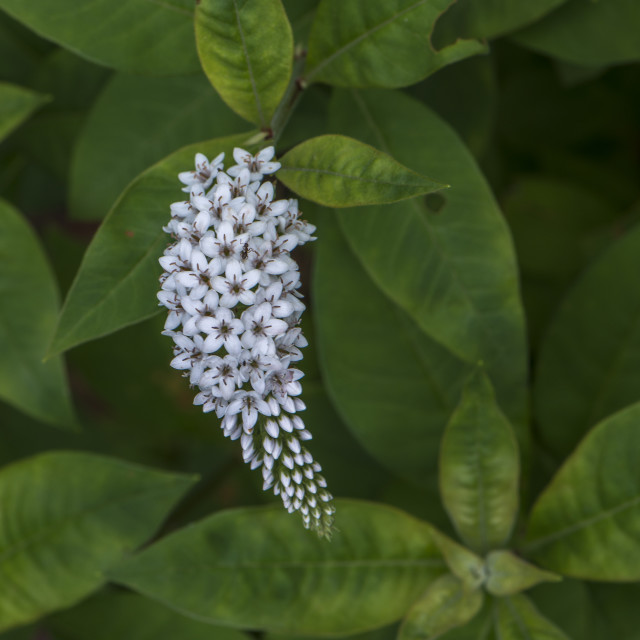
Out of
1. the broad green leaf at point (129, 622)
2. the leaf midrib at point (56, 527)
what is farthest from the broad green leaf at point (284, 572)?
the broad green leaf at point (129, 622)

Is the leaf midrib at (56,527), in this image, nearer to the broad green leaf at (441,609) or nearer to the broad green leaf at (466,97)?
the broad green leaf at (441,609)

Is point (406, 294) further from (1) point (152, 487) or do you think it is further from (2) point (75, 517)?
(2) point (75, 517)

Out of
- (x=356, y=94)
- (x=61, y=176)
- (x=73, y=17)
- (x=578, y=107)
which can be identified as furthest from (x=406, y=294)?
(x=578, y=107)

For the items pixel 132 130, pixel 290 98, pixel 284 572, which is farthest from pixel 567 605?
pixel 132 130

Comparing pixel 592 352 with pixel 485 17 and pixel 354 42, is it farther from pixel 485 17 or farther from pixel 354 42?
pixel 354 42

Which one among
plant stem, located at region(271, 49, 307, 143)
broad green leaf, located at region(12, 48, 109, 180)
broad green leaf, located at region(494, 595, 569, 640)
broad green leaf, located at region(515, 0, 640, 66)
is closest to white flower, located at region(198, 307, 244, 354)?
plant stem, located at region(271, 49, 307, 143)

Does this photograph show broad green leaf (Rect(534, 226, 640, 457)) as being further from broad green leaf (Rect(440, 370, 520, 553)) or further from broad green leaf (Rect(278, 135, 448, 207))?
broad green leaf (Rect(278, 135, 448, 207))
